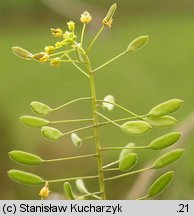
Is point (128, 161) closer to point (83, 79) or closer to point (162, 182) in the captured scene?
point (162, 182)

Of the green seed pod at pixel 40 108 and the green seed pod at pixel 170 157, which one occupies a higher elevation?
the green seed pod at pixel 40 108

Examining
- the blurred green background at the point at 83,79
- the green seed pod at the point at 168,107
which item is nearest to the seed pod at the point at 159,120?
the green seed pod at the point at 168,107

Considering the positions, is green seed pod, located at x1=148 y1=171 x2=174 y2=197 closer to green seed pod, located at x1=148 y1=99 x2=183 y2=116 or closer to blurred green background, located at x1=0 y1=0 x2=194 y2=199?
green seed pod, located at x1=148 y1=99 x2=183 y2=116

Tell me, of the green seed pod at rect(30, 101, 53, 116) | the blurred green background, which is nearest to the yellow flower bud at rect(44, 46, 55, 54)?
the green seed pod at rect(30, 101, 53, 116)

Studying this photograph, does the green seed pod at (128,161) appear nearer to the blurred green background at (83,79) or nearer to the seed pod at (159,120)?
the seed pod at (159,120)

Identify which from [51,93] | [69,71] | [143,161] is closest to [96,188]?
[143,161]
